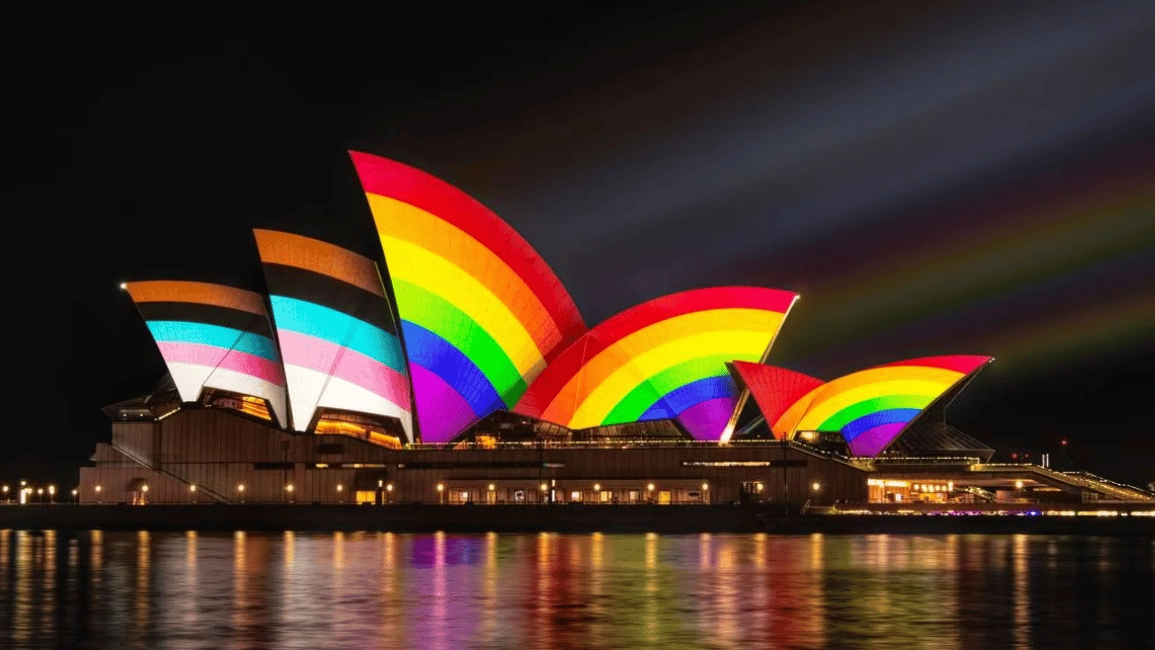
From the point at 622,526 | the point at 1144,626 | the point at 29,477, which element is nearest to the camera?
the point at 1144,626

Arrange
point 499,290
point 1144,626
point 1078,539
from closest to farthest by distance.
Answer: point 1144,626
point 1078,539
point 499,290

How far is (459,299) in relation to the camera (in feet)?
259

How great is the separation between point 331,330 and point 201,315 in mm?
8535

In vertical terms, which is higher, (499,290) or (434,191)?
(434,191)

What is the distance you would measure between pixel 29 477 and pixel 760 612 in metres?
86.3

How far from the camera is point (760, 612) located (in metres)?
29.7

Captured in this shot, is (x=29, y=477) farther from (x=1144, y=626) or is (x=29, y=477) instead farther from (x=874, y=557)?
(x=1144, y=626)

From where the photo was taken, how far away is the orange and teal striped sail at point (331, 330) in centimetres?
8144

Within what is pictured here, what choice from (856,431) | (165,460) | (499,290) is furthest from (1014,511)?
(165,460)

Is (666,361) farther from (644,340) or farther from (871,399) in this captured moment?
(871,399)

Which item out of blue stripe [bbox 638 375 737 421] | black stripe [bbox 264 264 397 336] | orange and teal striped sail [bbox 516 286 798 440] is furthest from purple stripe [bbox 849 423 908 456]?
black stripe [bbox 264 264 397 336]

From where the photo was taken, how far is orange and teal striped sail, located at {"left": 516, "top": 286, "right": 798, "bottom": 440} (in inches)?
3216

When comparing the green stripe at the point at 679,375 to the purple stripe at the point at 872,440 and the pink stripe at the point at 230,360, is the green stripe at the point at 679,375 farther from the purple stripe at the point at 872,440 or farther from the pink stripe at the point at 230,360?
the pink stripe at the point at 230,360

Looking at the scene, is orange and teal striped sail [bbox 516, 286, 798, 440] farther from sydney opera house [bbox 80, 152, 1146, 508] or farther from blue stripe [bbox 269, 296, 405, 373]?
blue stripe [bbox 269, 296, 405, 373]
